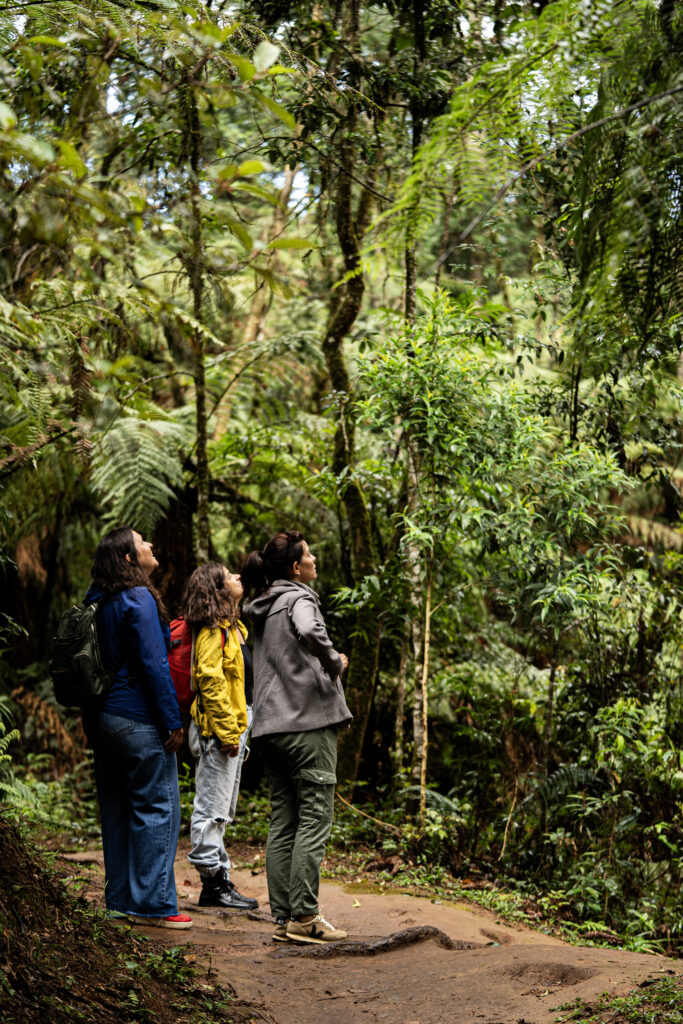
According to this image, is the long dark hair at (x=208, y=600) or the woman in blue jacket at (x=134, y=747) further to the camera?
the long dark hair at (x=208, y=600)

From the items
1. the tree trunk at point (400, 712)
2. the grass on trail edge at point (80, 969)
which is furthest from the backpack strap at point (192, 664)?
the tree trunk at point (400, 712)

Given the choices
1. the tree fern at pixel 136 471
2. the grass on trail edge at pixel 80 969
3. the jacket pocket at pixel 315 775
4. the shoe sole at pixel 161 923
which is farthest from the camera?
the tree fern at pixel 136 471

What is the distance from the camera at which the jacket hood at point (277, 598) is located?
469 cm

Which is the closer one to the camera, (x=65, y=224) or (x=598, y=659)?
(x=65, y=224)

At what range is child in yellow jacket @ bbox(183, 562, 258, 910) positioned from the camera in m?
4.75

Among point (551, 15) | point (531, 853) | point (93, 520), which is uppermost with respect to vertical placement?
point (551, 15)

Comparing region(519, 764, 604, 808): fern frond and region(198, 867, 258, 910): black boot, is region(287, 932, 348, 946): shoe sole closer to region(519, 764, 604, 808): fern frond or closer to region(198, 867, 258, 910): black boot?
region(198, 867, 258, 910): black boot

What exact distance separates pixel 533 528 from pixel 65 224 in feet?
15.1

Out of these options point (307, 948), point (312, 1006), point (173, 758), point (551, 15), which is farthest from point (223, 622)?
point (551, 15)

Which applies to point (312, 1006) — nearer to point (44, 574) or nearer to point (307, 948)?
point (307, 948)

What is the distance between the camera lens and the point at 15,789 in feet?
19.8

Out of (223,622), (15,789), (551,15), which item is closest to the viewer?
(551,15)

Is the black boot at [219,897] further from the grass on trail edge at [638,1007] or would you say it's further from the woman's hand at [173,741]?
the grass on trail edge at [638,1007]

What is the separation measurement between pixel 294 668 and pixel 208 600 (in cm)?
66
